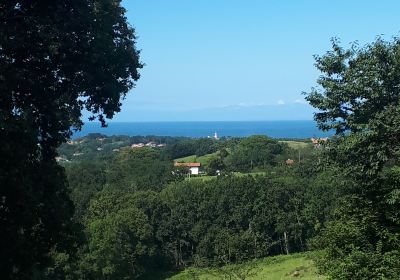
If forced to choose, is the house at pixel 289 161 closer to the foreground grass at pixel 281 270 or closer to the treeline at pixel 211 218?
the treeline at pixel 211 218

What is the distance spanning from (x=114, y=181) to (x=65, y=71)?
83.6 metres

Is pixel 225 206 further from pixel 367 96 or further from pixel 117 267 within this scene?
pixel 367 96

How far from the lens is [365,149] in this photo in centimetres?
1758

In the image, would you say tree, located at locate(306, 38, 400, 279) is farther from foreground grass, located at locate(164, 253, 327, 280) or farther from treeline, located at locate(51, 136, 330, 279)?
treeline, located at locate(51, 136, 330, 279)

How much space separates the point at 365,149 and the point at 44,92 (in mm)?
10972

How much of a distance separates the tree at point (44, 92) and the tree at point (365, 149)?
7.99m

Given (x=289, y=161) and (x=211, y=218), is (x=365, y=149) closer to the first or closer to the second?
(x=211, y=218)

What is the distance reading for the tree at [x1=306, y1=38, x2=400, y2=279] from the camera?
16500mm

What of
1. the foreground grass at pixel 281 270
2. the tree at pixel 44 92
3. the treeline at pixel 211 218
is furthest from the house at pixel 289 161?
the tree at pixel 44 92

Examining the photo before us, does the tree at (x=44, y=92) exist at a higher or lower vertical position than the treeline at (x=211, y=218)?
higher

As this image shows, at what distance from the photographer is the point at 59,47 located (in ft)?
39.3

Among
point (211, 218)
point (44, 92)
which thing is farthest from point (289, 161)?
point (44, 92)

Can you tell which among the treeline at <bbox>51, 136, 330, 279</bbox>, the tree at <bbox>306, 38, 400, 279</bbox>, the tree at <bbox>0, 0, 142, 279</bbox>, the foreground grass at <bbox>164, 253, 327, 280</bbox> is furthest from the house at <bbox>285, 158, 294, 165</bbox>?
the tree at <bbox>0, 0, 142, 279</bbox>

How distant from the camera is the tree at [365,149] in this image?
1650 cm
